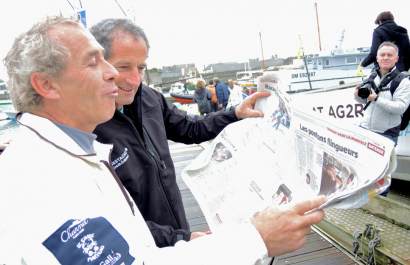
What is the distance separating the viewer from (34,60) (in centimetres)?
76

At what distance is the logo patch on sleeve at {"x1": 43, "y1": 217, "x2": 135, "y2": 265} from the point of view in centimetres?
56

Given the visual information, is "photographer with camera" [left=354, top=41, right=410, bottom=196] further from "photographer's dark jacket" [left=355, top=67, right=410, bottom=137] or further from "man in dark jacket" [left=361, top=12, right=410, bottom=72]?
"man in dark jacket" [left=361, top=12, right=410, bottom=72]

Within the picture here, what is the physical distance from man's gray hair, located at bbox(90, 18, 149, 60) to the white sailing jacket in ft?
1.79

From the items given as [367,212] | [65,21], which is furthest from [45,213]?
[367,212]

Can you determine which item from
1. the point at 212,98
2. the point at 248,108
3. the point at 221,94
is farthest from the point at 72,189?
the point at 212,98

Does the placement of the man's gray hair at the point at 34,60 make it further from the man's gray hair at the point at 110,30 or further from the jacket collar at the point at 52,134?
the man's gray hair at the point at 110,30

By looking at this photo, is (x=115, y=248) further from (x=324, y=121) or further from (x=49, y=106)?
(x=324, y=121)

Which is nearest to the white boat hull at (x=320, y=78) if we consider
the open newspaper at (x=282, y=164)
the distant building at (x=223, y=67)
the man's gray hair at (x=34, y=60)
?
the open newspaper at (x=282, y=164)

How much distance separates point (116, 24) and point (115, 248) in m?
0.94

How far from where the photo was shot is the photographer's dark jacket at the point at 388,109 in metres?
2.67

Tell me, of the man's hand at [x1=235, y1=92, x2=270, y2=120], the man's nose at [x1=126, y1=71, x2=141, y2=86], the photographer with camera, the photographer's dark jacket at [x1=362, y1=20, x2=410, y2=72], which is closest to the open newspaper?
the man's hand at [x1=235, y1=92, x2=270, y2=120]

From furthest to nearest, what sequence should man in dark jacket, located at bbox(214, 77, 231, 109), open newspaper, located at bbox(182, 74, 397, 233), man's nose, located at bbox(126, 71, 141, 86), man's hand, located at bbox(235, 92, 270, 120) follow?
man in dark jacket, located at bbox(214, 77, 231, 109), man's hand, located at bbox(235, 92, 270, 120), man's nose, located at bbox(126, 71, 141, 86), open newspaper, located at bbox(182, 74, 397, 233)

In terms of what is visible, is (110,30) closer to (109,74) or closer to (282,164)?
(109,74)

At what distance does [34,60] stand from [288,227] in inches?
30.8
